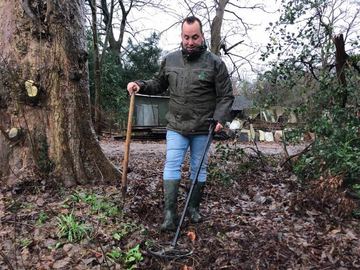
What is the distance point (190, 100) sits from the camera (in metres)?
3.42

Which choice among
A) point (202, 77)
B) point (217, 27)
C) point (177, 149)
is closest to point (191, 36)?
point (202, 77)

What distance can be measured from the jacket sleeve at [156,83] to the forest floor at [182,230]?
1331 mm

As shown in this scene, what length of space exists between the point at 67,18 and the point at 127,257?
120 inches

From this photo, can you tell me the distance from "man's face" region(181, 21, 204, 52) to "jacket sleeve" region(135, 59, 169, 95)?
0.38 metres

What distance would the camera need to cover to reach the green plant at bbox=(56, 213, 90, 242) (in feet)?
9.70

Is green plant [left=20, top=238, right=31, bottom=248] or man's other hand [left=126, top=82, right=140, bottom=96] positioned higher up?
man's other hand [left=126, top=82, right=140, bottom=96]

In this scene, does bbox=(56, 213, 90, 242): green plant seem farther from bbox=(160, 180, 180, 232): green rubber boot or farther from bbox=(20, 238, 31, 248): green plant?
bbox=(160, 180, 180, 232): green rubber boot

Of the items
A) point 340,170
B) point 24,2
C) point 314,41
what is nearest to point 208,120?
point 340,170

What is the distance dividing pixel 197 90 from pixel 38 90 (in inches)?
77.7

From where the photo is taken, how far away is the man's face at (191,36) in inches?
129

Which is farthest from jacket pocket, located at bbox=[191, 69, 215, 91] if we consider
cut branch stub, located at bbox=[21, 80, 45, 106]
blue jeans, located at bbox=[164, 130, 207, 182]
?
cut branch stub, located at bbox=[21, 80, 45, 106]

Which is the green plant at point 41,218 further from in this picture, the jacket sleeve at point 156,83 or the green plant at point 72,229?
the jacket sleeve at point 156,83

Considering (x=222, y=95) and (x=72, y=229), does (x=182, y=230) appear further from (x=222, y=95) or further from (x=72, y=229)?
(x=222, y=95)

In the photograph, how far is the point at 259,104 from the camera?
606cm
